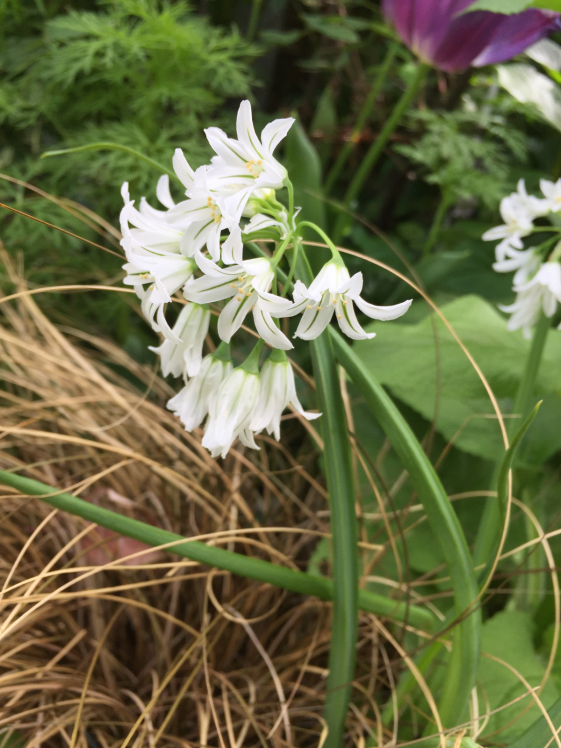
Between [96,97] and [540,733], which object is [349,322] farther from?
[96,97]

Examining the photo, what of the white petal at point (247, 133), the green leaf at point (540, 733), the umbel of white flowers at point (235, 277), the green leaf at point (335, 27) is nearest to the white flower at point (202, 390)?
the umbel of white flowers at point (235, 277)

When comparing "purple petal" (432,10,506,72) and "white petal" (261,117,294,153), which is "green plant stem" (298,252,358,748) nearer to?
"white petal" (261,117,294,153)

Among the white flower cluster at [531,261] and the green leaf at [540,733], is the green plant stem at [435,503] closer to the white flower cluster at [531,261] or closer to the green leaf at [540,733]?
the green leaf at [540,733]

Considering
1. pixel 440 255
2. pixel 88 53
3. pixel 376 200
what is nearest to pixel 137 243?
pixel 88 53

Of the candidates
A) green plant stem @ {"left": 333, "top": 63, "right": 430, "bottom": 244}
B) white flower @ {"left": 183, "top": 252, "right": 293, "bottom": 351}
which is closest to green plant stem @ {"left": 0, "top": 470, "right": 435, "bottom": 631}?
white flower @ {"left": 183, "top": 252, "right": 293, "bottom": 351}

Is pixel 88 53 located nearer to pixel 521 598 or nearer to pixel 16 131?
pixel 16 131

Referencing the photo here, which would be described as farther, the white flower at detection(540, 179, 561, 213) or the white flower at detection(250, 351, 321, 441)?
the white flower at detection(540, 179, 561, 213)

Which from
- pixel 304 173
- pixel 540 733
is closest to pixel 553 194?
pixel 304 173
